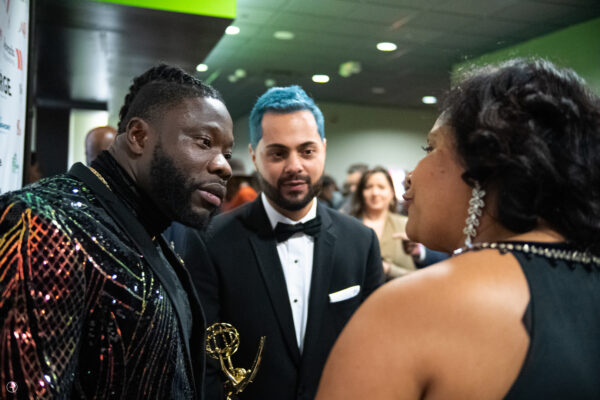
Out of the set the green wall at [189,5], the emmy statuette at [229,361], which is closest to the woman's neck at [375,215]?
the green wall at [189,5]

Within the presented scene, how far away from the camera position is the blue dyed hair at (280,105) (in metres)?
1.82

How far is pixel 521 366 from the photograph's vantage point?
0.75 meters

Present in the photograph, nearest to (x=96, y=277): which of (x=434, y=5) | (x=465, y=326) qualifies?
(x=465, y=326)

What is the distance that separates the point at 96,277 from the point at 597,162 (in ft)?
2.96

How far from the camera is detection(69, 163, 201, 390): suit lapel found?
111 centimetres

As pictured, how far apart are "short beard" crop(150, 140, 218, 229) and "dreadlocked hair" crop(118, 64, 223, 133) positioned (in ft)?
0.33

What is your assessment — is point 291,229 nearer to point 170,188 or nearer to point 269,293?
point 269,293

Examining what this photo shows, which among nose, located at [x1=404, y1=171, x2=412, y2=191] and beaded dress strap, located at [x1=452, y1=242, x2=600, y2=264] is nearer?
beaded dress strap, located at [x1=452, y1=242, x2=600, y2=264]

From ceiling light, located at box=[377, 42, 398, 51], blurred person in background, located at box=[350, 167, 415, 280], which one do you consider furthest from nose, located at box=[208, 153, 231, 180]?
ceiling light, located at box=[377, 42, 398, 51]

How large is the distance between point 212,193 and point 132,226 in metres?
0.23

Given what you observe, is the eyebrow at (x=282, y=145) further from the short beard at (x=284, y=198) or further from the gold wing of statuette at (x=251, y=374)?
the gold wing of statuette at (x=251, y=374)

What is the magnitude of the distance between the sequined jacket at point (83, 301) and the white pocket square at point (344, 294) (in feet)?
2.06

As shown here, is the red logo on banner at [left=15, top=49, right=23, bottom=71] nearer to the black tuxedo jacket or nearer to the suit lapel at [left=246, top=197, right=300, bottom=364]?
the black tuxedo jacket

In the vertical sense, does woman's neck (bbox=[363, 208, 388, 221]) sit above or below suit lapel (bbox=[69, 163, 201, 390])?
above
